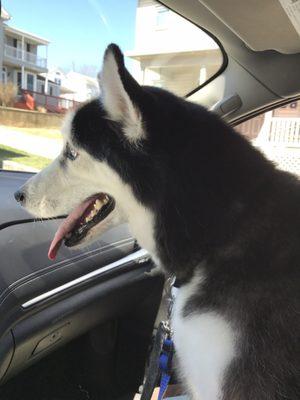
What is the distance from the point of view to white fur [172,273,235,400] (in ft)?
4.14

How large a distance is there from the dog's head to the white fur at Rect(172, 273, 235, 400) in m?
0.31

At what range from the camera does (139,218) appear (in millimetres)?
1482

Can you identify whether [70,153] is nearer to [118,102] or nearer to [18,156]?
[118,102]

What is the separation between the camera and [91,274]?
2092mm

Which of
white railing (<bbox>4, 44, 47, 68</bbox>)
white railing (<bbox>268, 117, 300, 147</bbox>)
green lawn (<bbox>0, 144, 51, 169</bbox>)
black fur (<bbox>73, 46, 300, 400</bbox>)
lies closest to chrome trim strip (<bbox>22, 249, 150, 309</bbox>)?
black fur (<bbox>73, 46, 300, 400</bbox>)

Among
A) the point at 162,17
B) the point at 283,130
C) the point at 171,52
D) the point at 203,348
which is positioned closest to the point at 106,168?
the point at 203,348

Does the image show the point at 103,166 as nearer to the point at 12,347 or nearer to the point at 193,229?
the point at 193,229

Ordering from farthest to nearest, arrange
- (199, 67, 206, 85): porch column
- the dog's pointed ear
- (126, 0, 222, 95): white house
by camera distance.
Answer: (199, 67, 206, 85): porch column, (126, 0, 222, 95): white house, the dog's pointed ear

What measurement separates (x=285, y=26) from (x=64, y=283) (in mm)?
1557

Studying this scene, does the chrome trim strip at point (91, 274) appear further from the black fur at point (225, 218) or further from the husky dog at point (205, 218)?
the black fur at point (225, 218)

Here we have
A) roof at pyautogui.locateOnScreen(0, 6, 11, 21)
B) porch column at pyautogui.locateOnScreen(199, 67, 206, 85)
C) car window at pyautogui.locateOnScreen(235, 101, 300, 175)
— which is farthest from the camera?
car window at pyautogui.locateOnScreen(235, 101, 300, 175)

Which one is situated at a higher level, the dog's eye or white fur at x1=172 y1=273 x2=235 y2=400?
the dog's eye

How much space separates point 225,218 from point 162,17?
1.31m

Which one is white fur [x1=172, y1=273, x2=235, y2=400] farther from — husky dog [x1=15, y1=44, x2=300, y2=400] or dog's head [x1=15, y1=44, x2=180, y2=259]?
dog's head [x1=15, y1=44, x2=180, y2=259]
